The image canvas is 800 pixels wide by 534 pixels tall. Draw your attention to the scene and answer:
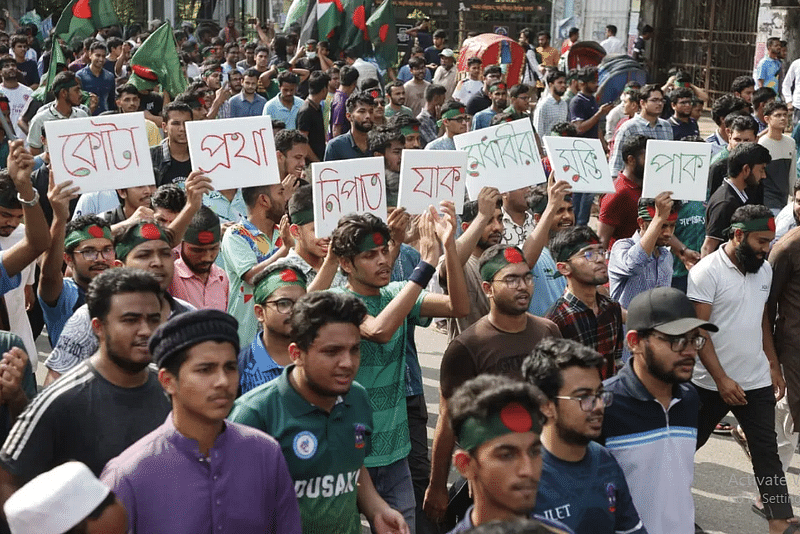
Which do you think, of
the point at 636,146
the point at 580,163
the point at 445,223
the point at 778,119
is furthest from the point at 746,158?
the point at 445,223

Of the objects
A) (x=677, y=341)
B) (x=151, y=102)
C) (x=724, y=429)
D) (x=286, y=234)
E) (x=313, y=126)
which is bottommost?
(x=724, y=429)

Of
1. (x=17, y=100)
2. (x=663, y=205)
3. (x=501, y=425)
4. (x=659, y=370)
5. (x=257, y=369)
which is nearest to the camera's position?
(x=501, y=425)

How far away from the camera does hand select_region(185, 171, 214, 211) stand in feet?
19.3

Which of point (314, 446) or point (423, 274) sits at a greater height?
point (423, 274)

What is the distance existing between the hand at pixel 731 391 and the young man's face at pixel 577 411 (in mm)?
2056

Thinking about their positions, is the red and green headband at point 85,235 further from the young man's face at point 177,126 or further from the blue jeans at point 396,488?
the young man's face at point 177,126

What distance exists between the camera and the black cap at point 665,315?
14.4 ft

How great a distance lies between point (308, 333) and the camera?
3.84 m

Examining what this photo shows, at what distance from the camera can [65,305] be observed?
17.4ft

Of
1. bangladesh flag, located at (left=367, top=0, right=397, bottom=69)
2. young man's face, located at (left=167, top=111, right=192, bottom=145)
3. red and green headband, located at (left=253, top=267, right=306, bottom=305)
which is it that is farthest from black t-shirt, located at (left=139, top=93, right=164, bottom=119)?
red and green headband, located at (left=253, top=267, right=306, bottom=305)

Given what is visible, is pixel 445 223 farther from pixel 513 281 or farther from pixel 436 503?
pixel 436 503

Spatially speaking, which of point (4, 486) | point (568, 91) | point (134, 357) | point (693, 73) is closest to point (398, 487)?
point (134, 357)

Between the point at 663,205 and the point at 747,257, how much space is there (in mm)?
747

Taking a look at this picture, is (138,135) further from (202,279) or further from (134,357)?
(134,357)
